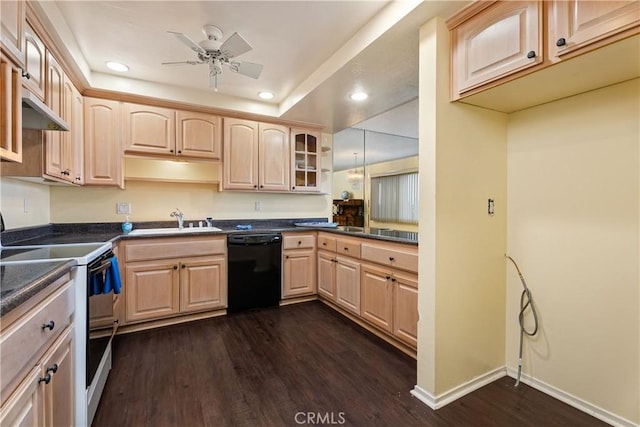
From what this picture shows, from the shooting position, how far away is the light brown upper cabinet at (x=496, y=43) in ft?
4.49

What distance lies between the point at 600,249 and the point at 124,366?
3.12 metres

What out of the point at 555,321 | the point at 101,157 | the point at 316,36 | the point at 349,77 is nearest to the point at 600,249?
the point at 555,321

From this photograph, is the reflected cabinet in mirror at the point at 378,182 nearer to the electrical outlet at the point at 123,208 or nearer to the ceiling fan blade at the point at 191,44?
the ceiling fan blade at the point at 191,44

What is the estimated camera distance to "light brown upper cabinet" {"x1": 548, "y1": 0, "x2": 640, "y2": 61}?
111cm

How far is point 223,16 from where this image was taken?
194cm

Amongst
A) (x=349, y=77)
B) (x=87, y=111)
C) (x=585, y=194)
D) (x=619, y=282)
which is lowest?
(x=619, y=282)

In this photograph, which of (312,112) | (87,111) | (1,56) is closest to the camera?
(1,56)

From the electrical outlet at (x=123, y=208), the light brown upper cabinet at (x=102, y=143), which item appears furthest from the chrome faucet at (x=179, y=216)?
the light brown upper cabinet at (x=102, y=143)

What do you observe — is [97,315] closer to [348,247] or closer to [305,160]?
[348,247]

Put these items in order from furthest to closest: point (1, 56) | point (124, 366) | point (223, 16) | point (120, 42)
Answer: point (120, 42), point (124, 366), point (223, 16), point (1, 56)

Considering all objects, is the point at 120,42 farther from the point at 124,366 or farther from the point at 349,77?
the point at 124,366

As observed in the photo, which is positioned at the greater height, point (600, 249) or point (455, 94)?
point (455, 94)

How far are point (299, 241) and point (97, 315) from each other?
2.05 m

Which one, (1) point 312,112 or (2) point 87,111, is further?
(1) point 312,112
